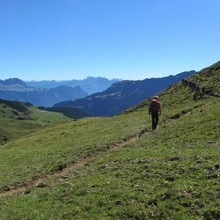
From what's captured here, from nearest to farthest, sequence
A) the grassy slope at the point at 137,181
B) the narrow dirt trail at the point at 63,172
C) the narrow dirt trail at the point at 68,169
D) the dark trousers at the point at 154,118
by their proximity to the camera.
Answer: the grassy slope at the point at 137,181 → the narrow dirt trail at the point at 63,172 → the narrow dirt trail at the point at 68,169 → the dark trousers at the point at 154,118

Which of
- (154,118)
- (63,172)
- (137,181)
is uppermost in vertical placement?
(154,118)

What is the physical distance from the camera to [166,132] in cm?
4238

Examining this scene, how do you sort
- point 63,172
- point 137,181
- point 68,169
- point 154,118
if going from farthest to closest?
point 154,118 < point 68,169 < point 63,172 < point 137,181

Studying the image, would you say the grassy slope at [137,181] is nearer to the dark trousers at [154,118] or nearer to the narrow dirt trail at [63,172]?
the narrow dirt trail at [63,172]

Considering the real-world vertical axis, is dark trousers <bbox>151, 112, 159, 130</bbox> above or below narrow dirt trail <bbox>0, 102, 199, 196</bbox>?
above

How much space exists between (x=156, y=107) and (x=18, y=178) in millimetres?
19820

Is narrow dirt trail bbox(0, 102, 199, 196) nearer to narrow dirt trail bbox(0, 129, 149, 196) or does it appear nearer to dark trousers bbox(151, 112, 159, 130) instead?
narrow dirt trail bbox(0, 129, 149, 196)

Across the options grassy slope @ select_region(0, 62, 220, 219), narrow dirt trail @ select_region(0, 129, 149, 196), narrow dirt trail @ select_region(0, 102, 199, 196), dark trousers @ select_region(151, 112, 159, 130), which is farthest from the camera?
dark trousers @ select_region(151, 112, 159, 130)

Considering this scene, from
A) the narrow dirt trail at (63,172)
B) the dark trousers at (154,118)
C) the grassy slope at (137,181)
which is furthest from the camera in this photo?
the dark trousers at (154,118)

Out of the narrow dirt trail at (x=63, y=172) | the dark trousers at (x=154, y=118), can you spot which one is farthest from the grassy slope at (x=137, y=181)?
the dark trousers at (x=154, y=118)

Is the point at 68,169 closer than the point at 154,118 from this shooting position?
Yes

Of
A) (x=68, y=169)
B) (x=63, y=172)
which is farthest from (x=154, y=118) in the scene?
(x=63, y=172)

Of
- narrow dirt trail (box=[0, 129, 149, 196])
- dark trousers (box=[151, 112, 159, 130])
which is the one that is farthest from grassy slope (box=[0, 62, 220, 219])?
dark trousers (box=[151, 112, 159, 130])

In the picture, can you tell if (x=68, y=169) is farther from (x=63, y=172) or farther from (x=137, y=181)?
(x=137, y=181)
